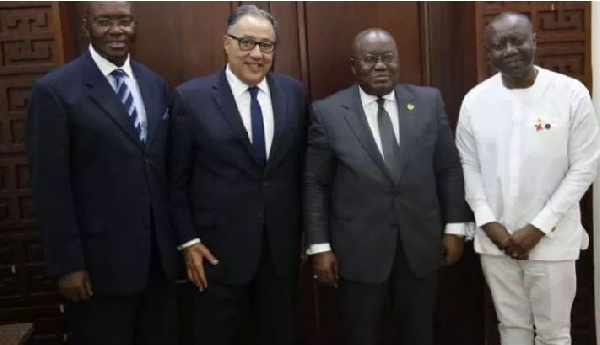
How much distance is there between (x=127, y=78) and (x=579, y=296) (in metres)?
2.01

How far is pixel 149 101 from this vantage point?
2.05m

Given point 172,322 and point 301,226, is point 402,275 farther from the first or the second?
point 172,322

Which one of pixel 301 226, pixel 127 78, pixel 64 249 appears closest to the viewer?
pixel 64 249

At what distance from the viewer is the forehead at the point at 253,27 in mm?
2088

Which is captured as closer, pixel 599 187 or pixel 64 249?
pixel 64 249

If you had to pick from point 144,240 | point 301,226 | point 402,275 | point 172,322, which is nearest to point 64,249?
point 144,240

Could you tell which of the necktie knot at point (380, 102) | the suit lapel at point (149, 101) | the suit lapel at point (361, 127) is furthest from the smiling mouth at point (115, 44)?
the necktie knot at point (380, 102)

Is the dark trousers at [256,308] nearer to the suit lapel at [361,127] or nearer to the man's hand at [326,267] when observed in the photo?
the man's hand at [326,267]

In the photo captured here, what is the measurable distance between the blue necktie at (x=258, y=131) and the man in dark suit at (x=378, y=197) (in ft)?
0.54

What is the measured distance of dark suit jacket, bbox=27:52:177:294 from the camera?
1.88m

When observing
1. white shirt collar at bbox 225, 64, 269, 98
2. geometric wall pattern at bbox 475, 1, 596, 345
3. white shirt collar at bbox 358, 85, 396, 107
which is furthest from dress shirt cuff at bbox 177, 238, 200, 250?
geometric wall pattern at bbox 475, 1, 596, 345

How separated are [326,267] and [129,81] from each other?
0.90 m

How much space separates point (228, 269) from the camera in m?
2.07

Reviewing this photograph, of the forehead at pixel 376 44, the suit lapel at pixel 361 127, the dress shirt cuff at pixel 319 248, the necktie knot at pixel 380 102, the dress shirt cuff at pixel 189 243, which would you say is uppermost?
the forehead at pixel 376 44
